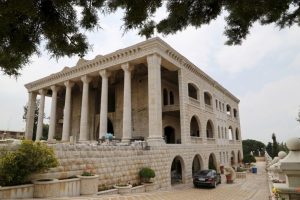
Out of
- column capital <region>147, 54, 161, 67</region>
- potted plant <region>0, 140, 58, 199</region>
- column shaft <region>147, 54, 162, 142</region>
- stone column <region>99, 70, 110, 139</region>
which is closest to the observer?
potted plant <region>0, 140, 58, 199</region>

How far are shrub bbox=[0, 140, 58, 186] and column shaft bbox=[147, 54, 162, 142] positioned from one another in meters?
9.95

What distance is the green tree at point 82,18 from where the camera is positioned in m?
2.88

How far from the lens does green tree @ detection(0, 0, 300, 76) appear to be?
288 cm

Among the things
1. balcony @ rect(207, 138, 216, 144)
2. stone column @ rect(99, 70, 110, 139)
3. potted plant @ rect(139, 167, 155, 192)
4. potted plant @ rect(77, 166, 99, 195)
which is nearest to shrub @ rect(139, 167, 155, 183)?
potted plant @ rect(139, 167, 155, 192)

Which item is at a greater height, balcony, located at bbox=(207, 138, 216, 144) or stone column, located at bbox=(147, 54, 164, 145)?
stone column, located at bbox=(147, 54, 164, 145)

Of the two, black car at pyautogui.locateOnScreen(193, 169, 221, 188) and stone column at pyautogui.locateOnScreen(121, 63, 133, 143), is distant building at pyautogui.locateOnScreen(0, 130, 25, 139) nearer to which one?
stone column at pyautogui.locateOnScreen(121, 63, 133, 143)

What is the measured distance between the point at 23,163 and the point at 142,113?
16842 mm

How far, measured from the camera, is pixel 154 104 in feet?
59.1

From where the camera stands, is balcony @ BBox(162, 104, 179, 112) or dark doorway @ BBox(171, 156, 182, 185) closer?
dark doorway @ BBox(171, 156, 182, 185)

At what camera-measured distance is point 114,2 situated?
3.23 meters

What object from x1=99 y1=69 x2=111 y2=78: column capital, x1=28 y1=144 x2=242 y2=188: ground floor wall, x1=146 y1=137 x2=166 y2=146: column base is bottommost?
x1=28 y1=144 x2=242 y2=188: ground floor wall

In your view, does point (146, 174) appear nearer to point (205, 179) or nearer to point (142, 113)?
point (205, 179)

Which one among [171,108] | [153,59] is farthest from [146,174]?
[171,108]

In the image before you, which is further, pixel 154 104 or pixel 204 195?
pixel 154 104
